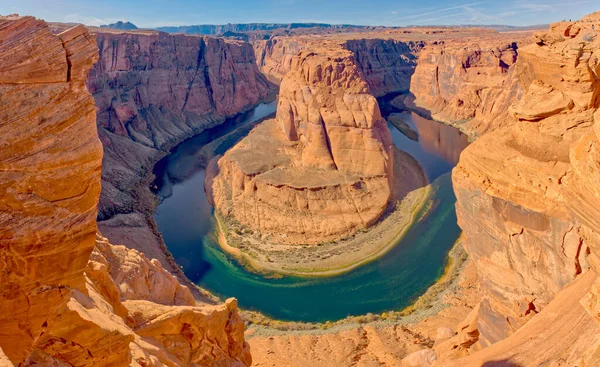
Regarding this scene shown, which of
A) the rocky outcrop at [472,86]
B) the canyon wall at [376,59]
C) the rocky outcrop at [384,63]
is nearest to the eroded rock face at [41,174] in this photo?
the rocky outcrop at [472,86]

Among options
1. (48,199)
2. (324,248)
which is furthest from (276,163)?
(48,199)

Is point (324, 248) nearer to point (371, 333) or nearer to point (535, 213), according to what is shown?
point (371, 333)

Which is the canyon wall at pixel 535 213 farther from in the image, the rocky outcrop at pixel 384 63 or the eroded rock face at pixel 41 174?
the rocky outcrop at pixel 384 63

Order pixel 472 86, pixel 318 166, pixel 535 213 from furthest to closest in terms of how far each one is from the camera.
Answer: pixel 472 86, pixel 318 166, pixel 535 213

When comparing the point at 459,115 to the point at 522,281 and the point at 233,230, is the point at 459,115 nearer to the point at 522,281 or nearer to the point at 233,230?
the point at 233,230

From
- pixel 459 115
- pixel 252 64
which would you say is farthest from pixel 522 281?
pixel 252 64
